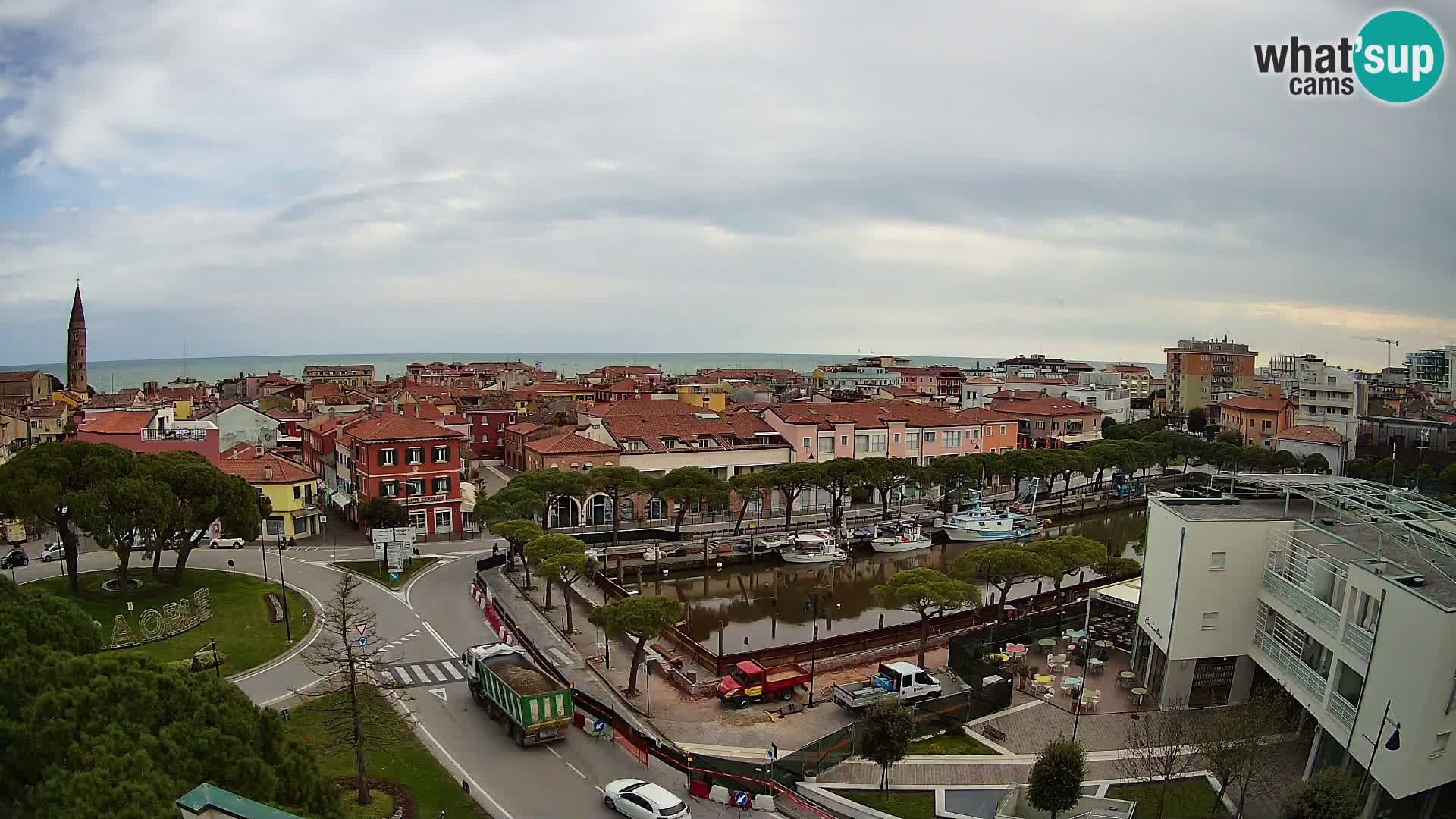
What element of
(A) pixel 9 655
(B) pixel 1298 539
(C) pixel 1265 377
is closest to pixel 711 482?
(B) pixel 1298 539

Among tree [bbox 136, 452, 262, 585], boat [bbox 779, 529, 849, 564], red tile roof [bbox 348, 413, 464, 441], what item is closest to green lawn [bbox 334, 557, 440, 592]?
tree [bbox 136, 452, 262, 585]

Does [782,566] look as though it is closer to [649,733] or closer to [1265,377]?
[649,733]

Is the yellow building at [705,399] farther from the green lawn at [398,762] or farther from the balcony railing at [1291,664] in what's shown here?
the balcony railing at [1291,664]

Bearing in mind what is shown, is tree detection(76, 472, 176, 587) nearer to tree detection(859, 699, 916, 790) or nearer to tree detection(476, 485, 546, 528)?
tree detection(476, 485, 546, 528)

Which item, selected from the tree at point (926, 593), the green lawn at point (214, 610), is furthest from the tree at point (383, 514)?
the tree at point (926, 593)

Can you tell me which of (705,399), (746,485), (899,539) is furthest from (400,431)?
(705,399)
